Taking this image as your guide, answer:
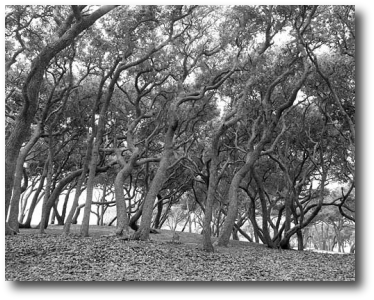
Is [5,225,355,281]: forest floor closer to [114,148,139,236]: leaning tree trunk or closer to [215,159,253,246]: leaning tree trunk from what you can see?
[215,159,253,246]: leaning tree trunk

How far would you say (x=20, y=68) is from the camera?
1730cm

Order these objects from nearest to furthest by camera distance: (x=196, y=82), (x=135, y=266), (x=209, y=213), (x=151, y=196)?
(x=135, y=266)
(x=209, y=213)
(x=151, y=196)
(x=196, y=82)

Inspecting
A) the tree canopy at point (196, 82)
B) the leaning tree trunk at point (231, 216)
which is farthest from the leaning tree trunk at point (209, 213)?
the leaning tree trunk at point (231, 216)

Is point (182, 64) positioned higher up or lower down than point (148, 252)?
higher up

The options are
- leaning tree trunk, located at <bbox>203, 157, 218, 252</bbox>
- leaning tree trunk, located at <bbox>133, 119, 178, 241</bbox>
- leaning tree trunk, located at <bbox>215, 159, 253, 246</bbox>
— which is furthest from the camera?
leaning tree trunk, located at <bbox>215, 159, 253, 246</bbox>

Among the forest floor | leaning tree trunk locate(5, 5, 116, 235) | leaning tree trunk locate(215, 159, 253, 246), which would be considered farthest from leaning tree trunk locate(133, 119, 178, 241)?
leaning tree trunk locate(5, 5, 116, 235)

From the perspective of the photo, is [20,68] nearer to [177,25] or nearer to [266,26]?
[177,25]

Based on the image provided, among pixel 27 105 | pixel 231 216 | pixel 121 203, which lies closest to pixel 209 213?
pixel 231 216

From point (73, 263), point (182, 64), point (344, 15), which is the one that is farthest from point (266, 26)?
point (73, 263)

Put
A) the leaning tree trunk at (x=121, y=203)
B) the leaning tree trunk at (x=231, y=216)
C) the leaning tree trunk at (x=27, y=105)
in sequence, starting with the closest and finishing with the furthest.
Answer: the leaning tree trunk at (x=27, y=105) < the leaning tree trunk at (x=231, y=216) < the leaning tree trunk at (x=121, y=203)

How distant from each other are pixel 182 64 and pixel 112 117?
18.8 ft

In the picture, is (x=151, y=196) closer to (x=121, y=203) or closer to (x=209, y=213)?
(x=121, y=203)

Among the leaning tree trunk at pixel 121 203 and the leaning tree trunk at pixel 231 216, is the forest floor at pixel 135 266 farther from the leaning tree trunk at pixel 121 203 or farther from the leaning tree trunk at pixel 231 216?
the leaning tree trunk at pixel 121 203

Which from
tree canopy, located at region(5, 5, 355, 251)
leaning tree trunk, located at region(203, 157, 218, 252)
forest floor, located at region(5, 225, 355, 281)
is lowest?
forest floor, located at region(5, 225, 355, 281)
